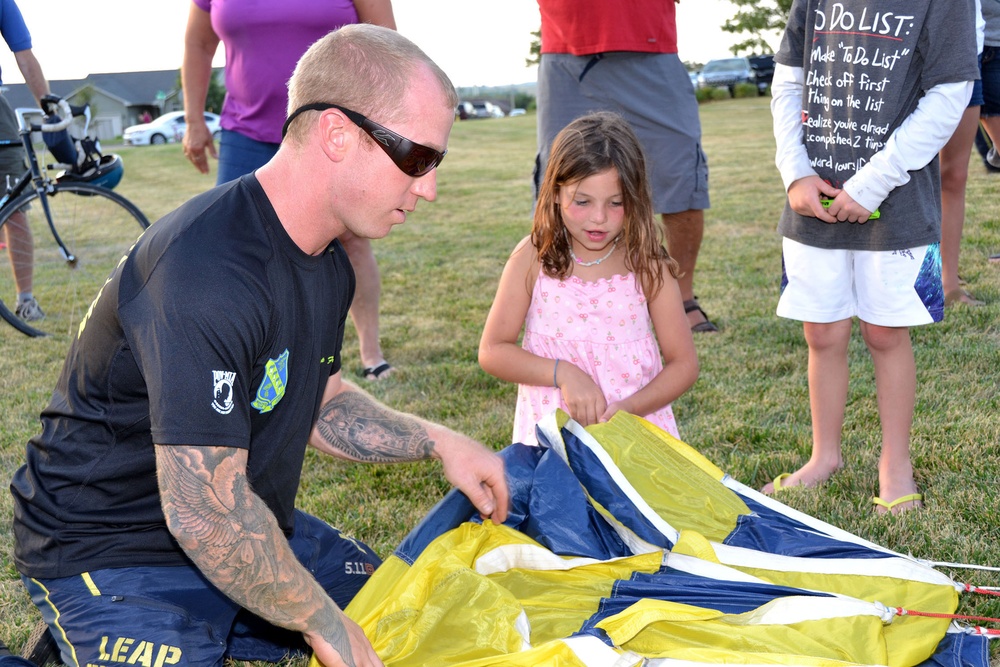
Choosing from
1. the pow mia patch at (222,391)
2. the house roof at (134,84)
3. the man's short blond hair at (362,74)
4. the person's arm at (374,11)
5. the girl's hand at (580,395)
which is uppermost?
the house roof at (134,84)

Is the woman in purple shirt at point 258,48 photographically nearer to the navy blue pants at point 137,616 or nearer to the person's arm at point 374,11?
the person's arm at point 374,11

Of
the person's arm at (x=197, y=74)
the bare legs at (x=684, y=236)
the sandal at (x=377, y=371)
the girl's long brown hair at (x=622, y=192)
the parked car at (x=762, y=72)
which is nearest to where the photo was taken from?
the girl's long brown hair at (x=622, y=192)

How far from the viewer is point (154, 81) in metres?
79.6

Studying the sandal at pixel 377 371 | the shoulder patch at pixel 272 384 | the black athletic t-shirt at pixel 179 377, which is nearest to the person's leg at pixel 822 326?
the black athletic t-shirt at pixel 179 377

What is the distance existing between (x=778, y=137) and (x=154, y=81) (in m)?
84.5

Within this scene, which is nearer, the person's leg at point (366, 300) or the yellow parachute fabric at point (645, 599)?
the yellow parachute fabric at point (645, 599)

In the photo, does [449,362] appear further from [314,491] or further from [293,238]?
[293,238]

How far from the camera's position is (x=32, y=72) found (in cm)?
571

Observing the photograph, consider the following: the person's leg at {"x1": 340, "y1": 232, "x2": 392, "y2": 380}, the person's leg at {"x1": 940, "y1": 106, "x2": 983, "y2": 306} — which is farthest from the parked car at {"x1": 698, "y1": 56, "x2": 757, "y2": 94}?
the person's leg at {"x1": 340, "y1": 232, "x2": 392, "y2": 380}

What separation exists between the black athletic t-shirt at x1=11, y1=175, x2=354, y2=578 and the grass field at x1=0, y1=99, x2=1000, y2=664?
2.17 ft

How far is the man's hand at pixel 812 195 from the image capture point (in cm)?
303

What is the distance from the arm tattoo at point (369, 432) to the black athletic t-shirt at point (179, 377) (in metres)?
0.22

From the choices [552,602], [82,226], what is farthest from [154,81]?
[552,602]

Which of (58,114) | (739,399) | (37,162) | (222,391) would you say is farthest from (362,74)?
(37,162)
